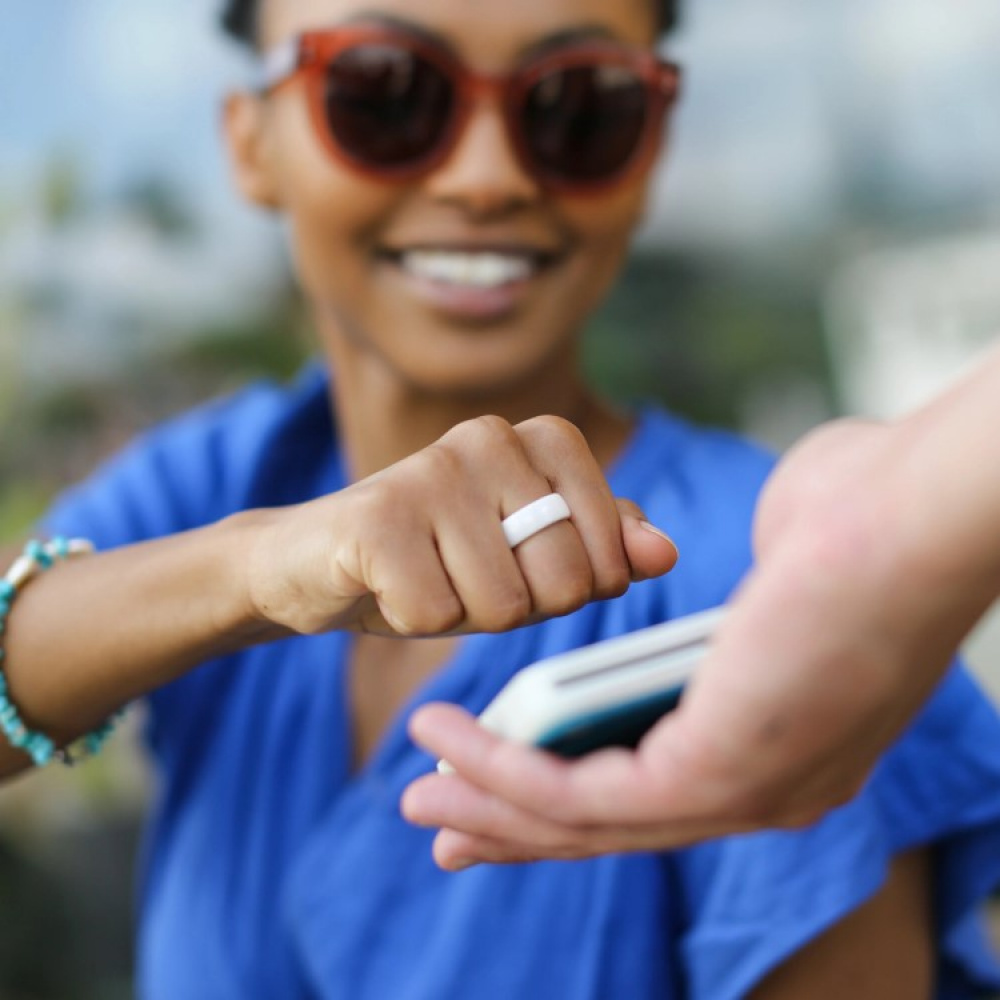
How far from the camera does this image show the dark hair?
28.8 inches

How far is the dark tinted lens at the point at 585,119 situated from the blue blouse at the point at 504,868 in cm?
15

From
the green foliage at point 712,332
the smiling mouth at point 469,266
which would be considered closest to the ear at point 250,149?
the smiling mouth at point 469,266

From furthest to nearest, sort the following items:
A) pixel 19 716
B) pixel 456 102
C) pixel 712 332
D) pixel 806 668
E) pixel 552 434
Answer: pixel 712 332 < pixel 456 102 < pixel 19 716 < pixel 552 434 < pixel 806 668

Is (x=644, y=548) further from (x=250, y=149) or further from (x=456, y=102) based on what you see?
(x=250, y=149)

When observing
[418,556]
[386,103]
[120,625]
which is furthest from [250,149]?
[418,556]

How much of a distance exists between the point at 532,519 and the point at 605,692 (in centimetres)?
7

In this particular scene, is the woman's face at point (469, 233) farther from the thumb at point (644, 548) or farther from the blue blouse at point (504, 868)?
the thumb at point (644, 548)

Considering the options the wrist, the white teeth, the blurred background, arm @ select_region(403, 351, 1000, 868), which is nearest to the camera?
arm @ select_region(403, 351, 1000, 868)

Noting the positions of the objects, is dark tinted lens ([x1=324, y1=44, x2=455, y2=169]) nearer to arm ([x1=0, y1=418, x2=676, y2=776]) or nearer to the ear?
the ear

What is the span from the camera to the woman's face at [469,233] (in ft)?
2.05

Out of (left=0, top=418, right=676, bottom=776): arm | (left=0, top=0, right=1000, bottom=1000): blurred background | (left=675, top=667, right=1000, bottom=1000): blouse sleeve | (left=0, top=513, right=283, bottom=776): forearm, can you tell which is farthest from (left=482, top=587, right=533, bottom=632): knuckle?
(left=0, top=0, right=1000, bottom=1000): blurred background

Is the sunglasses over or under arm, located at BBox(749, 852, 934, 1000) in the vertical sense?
Result: over

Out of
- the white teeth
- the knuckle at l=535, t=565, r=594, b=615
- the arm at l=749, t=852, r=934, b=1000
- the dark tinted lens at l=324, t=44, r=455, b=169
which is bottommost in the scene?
the arm at l=749, t=852, r=934, b=1000

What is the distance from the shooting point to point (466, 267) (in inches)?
25.6
